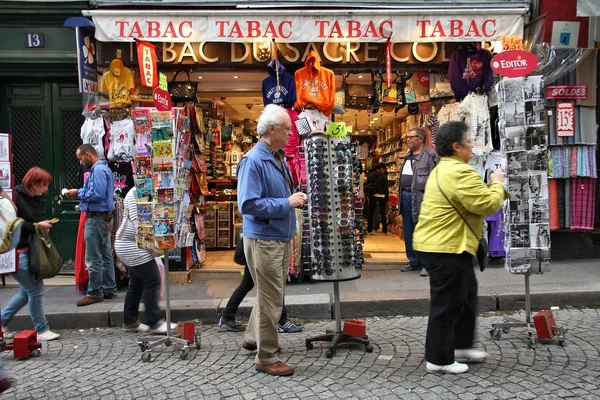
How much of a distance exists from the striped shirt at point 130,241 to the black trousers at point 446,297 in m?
2.65

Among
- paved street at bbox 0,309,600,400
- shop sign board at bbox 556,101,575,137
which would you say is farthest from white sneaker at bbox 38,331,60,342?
shop sign board at bbox 556,101,575,137

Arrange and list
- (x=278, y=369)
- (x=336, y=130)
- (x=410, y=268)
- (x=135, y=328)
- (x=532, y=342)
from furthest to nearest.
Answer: (x=410, y=268), (x=135, y=328), (x=336, y=130), (x=532, y=342), (x=278, y=369)

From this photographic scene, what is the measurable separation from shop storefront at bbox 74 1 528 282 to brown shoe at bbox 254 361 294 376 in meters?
1.79

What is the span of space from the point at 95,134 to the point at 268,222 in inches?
163

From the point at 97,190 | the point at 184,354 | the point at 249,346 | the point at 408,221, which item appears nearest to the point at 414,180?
the point at 408,221

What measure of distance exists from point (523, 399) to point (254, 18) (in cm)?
526

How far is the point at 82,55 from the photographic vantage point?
666cm

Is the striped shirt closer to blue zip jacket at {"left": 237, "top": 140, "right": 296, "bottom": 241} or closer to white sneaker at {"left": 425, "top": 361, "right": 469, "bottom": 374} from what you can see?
blue zip jacket at {"left": 237, "top": 140, "right": 296, "bottom": 241}

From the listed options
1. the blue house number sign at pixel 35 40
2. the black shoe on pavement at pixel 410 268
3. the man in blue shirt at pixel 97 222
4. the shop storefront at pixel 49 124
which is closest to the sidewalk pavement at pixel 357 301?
the man in blue shirt at pixel 97 222

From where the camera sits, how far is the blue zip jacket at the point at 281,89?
6.91m

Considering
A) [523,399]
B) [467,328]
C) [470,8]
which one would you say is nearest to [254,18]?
[470,8]

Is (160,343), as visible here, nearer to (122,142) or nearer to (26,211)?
(26,211)

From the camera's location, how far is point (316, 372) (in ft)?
13.0

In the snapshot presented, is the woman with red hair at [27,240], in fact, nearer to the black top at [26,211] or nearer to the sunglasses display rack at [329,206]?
the black top at [26,211]
